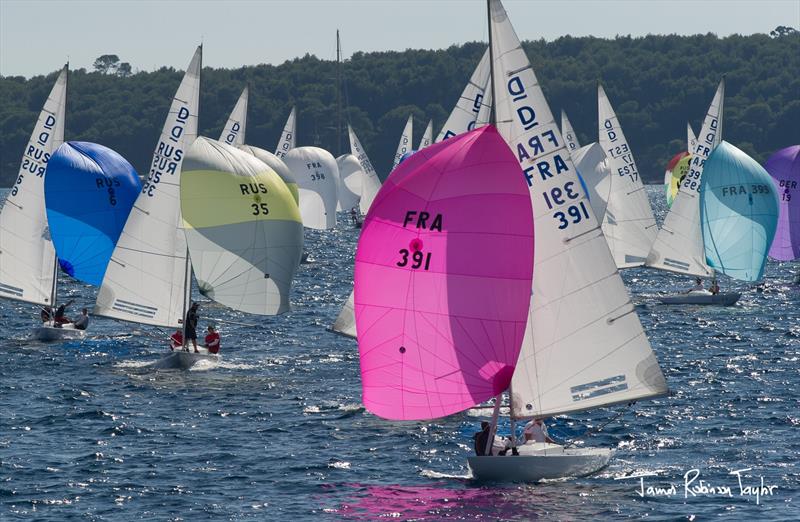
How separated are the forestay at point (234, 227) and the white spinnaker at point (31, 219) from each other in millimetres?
7997

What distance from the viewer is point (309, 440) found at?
31.0m

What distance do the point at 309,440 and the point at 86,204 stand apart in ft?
55.1

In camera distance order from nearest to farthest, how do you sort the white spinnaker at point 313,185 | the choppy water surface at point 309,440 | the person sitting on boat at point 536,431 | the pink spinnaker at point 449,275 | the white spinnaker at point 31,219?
the pink spinnaker at point 449,275 → the choppy water surface at point 309,440 → the person sitting on boat at point 536,431 → the white spinnaker at point 31,219 → the white spinnaker at point 313,185

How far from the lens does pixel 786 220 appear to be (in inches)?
2530

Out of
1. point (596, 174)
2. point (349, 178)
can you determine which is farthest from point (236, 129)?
point (349, 178)

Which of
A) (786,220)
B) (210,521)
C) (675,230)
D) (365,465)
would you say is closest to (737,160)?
(675,230)

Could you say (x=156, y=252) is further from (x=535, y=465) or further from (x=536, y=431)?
(x=535, y=465)

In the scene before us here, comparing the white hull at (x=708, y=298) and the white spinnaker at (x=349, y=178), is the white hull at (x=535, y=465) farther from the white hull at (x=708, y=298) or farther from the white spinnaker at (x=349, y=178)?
the white spinnaker at (x=349, y=178)

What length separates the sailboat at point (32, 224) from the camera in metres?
46.0

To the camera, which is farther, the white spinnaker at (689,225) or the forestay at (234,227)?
the white spinnaker at (689,225)

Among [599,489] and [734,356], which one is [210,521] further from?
[734,356]

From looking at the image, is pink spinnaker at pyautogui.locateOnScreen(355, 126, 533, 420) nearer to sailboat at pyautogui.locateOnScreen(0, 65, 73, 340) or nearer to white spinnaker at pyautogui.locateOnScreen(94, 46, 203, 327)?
white spinnaker at pyautogui.locateOnScreen(94, 46, 203, 327)

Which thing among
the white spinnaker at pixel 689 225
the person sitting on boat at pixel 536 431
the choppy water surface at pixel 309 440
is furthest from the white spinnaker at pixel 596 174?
the person sitting on boat at pixel 536 431

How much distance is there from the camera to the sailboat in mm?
46031
